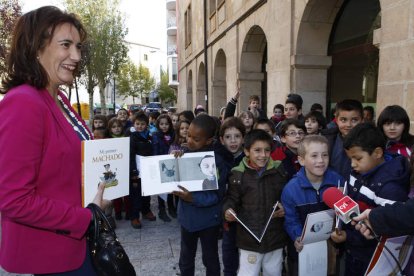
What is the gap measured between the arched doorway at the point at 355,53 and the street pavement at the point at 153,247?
4.48 metres

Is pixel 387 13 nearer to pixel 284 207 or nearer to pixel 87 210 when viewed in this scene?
pixel 284 207

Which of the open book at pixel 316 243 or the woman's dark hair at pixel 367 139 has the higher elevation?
the woman's dark hair at pixel 367 139

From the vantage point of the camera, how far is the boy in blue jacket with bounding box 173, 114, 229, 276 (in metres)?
2.91

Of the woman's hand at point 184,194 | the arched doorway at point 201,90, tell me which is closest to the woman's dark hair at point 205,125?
the woman's hand at point 184,194

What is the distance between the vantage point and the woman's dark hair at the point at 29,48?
4.84ft

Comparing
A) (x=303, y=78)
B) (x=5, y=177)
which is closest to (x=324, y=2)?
(x=303, y=78)

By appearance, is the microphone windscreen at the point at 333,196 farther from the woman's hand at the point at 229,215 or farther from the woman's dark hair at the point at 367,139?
the woman's hand at the point at 229,215

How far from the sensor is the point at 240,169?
288 centimetres

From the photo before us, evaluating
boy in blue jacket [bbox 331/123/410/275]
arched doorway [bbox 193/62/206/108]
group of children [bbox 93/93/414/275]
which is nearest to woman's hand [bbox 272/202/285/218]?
group of children [bbox 93/93/414/275]

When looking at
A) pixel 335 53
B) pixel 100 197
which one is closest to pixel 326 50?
pixel 335 53

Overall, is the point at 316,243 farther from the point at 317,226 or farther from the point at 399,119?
the point at 399,119

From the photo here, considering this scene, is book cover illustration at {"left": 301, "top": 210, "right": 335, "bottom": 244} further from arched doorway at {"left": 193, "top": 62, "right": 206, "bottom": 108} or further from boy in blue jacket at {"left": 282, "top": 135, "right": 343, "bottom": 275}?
arched doorway at {"left": 193, "top": 62, "right": 206, "bottom": 108}

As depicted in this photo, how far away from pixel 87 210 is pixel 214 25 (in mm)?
14718

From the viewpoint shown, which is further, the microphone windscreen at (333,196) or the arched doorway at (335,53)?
the arched doorway at (335,53)
